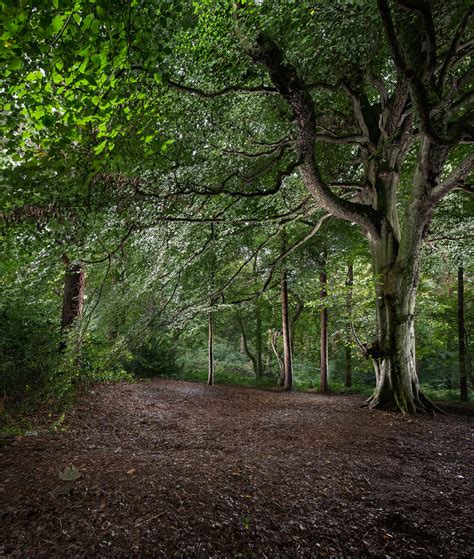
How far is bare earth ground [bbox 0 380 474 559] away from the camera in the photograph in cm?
203

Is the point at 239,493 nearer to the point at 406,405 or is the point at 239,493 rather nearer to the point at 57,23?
the point at 57,23

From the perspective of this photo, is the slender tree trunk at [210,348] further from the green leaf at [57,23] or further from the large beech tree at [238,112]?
the green leaf at [57,23]

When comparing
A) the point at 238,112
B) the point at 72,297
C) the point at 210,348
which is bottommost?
the point at 210,348

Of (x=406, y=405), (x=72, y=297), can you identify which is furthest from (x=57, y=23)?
(x=406, y=405)

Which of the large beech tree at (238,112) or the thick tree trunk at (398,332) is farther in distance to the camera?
the thick tree trunk at (398,332)

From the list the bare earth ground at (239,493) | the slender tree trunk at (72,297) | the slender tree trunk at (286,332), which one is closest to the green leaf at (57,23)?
the bare earth ground at (239,493)

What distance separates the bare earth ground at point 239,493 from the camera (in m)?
2.03

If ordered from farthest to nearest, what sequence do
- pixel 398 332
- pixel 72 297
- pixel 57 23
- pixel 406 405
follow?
pixel 72 297
pixel 398 332
pixel 406 405
pixel 57 23

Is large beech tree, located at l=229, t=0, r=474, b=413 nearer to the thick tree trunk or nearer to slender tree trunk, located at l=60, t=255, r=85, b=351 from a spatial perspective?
the thick tree trunk

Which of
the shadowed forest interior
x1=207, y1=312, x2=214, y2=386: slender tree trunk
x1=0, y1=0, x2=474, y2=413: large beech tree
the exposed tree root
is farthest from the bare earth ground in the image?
x1=207, y1=312, x2=214, y2=386: slender tree trunk

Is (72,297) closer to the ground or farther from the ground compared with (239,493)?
farther from the ground

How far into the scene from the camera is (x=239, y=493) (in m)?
2.66

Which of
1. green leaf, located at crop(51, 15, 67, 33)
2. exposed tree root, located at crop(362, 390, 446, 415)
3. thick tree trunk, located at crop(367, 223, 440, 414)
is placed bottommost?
exposed tree root, located at crop(362, 390, 446, 415)

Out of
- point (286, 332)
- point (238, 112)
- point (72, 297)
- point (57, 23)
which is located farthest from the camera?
point (286, 332)
